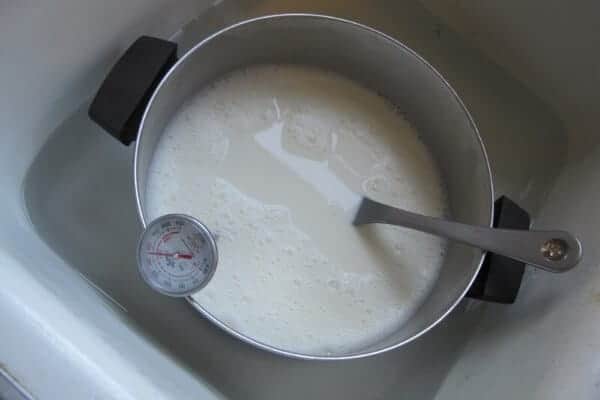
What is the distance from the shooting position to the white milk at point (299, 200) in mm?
771

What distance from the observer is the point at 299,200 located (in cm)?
80

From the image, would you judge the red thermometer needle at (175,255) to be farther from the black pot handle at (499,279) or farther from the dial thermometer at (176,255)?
the black pot handle at (499,279)

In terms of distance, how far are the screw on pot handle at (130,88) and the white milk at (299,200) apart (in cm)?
8

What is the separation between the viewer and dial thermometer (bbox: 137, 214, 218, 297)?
64 cm

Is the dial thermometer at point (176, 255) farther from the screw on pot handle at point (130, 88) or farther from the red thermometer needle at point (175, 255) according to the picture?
the screw on pot handle at point (130, 88)

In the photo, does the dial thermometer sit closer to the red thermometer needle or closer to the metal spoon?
the red thermometer needle

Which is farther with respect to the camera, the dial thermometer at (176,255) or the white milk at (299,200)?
the white milk at (299,200)

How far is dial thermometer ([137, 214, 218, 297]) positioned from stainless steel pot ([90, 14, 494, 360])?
26 mm

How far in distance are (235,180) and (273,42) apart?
7.3 inches

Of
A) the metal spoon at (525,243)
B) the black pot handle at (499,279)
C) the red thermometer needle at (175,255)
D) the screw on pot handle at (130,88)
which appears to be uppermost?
the metal spoon at (525,243)

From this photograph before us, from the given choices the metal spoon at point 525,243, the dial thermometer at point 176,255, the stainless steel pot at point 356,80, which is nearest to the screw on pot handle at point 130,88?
the stainless steel pot at point 356,80

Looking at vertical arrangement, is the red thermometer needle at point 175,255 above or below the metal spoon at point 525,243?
below

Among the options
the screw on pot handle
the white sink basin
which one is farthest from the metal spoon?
the screw on pot handle

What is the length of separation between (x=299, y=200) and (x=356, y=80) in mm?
198
